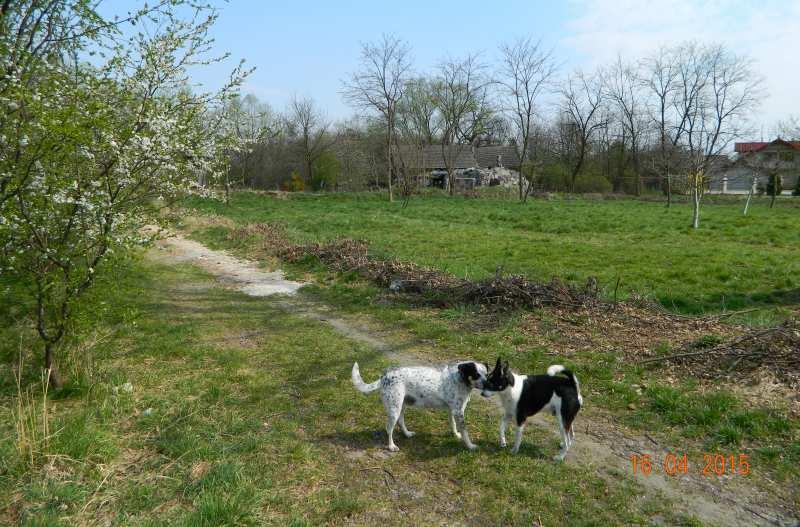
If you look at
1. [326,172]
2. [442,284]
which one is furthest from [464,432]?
[326,172]

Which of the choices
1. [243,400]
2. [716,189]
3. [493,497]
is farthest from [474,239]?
[716,189]

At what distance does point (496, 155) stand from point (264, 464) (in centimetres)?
5607

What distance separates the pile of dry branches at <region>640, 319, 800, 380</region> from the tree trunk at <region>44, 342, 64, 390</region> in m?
7.36

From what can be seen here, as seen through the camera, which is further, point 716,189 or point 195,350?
point 716,189

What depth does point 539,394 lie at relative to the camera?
16.3ft

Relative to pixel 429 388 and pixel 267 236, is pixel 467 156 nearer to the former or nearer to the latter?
pixel 267 236

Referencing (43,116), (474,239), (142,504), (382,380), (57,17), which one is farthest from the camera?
(474,239)

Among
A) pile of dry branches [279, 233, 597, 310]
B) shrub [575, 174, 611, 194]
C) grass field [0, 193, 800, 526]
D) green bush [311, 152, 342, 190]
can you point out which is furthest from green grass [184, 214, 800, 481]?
shrub [575, 174, 611, 194]

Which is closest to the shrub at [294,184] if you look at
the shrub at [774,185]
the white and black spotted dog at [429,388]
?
the shrub at [774,185]

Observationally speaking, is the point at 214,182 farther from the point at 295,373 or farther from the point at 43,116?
the point at 43,116

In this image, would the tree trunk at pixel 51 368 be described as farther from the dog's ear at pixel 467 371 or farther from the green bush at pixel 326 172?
the green bush at pixel 326 172

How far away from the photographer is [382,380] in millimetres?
5285

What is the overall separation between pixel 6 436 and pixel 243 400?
2284mm

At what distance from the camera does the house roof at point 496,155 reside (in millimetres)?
57094
